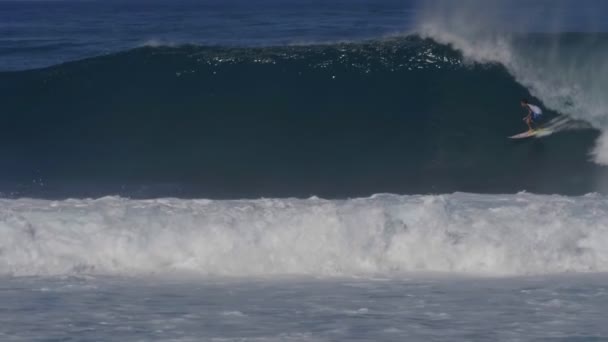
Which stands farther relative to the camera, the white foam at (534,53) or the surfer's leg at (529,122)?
the white foam at (534,53)

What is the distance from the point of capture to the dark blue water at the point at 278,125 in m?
15.6

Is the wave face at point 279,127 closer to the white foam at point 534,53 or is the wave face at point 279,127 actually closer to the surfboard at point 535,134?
the surfboard at point 535,134

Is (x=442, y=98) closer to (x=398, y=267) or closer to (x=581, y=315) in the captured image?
(x=398, y=267)

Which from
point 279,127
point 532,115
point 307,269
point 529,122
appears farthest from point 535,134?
point 307,269

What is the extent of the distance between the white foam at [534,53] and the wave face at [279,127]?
1.06ft

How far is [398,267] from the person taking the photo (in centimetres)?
1112

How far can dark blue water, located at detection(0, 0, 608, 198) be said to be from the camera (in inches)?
612

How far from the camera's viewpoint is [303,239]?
37.8 ft

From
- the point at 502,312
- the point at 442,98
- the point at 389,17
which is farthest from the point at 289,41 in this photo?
the point at 502,312

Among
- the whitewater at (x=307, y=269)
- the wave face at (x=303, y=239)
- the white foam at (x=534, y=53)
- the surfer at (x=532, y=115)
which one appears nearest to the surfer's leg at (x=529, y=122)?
the surfer at (x=532, y=115)

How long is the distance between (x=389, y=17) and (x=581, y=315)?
2724 centimetres

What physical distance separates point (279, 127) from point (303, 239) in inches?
251

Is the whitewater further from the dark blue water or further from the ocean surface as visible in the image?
the dark blue water

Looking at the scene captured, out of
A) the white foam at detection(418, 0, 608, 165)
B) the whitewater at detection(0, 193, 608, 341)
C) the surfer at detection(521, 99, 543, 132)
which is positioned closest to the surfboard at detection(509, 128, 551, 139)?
the surfer at detection(521, 99, 543, 132)
